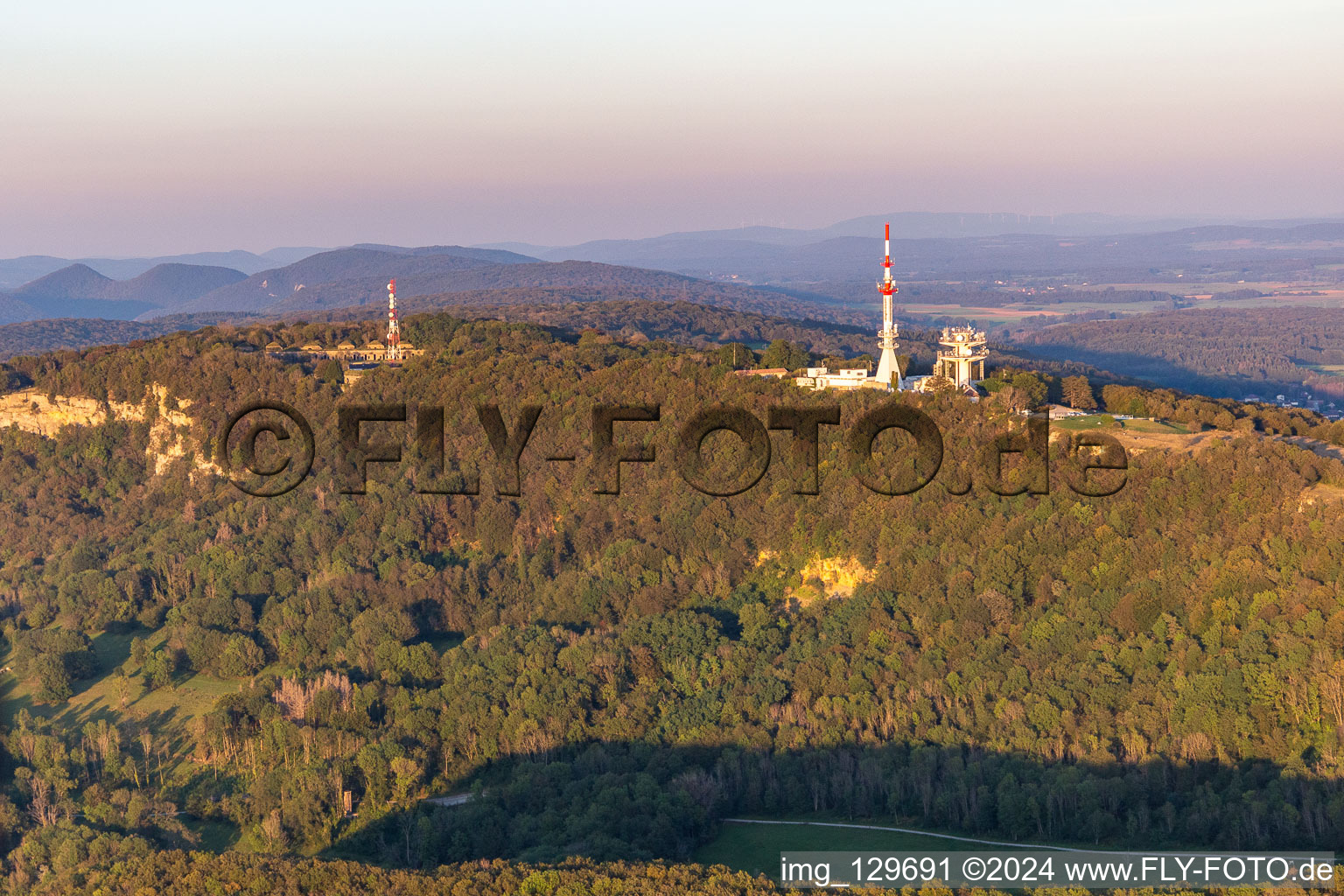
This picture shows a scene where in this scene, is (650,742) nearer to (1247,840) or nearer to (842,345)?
(1247,840)

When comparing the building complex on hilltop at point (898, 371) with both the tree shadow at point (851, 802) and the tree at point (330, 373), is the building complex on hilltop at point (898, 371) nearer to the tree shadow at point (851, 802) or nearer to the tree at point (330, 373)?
the tree shadow at point (851, 802)

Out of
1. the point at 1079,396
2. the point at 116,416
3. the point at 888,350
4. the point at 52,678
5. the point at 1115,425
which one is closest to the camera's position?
the point at 52,678

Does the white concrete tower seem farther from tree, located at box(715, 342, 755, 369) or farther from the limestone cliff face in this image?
the limestone cliff face

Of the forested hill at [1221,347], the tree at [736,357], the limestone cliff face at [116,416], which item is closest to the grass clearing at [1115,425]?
the tree at [736,357]

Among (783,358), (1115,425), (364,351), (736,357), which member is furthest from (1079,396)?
(364,351)

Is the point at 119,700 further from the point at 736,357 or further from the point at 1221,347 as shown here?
the point at 1221,347

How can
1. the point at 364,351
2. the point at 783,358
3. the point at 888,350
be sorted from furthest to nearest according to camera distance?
the point at 364,351, the point at 783,358, the point at 888,350
